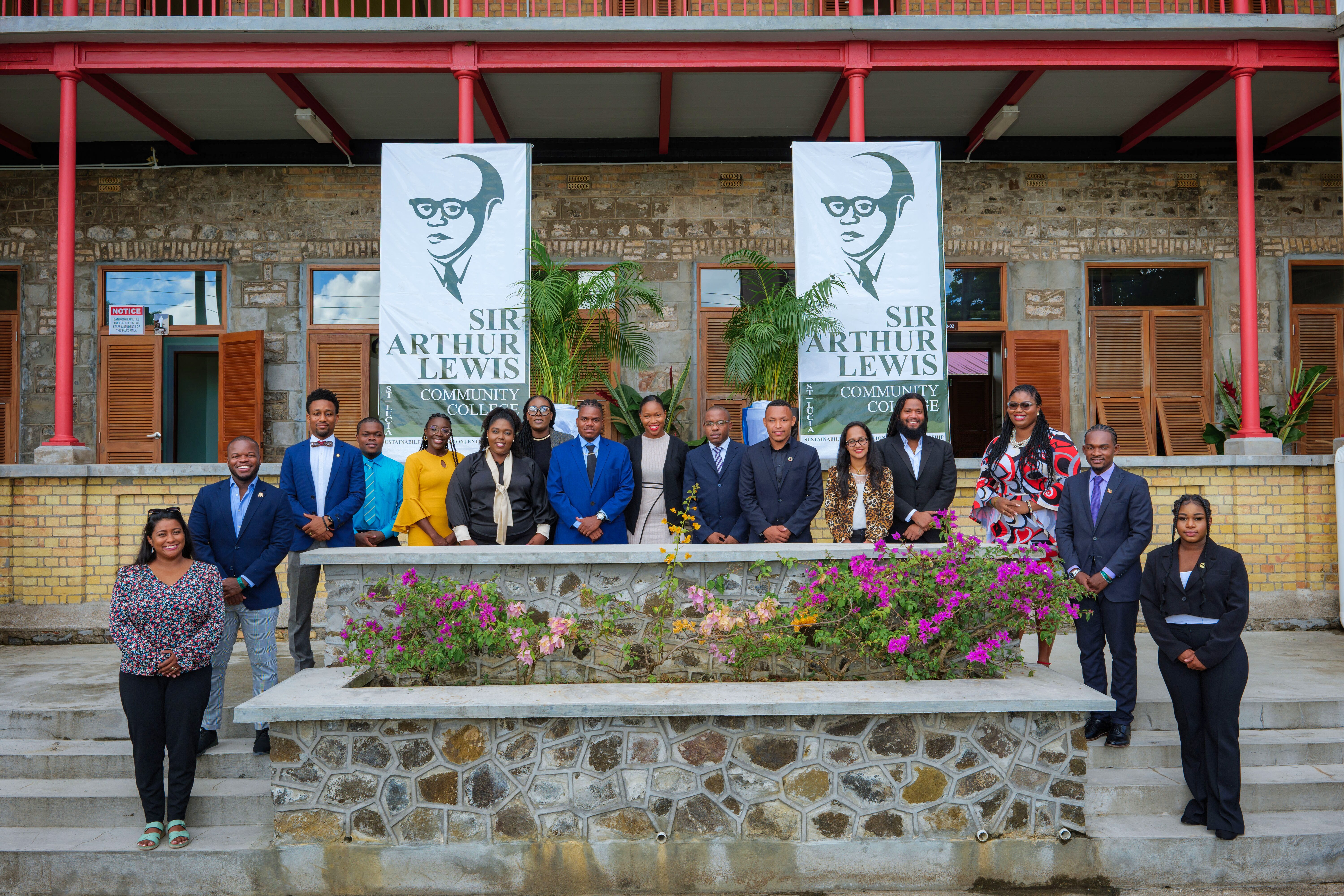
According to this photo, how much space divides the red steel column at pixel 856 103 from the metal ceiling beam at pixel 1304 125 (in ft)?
15.8

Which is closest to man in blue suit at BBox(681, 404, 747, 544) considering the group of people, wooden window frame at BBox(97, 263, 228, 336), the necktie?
the group of people

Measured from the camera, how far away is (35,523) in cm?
711

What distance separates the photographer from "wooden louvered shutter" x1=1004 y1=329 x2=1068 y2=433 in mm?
9750

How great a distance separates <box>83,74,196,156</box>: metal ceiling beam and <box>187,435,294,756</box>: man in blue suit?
5.17 meters

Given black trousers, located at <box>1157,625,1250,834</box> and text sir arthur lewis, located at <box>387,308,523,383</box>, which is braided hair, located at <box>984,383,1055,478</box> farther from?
text sir arthur lewis, located at <box>387,308,523,383</box>

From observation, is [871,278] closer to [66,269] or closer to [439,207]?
[439,207]

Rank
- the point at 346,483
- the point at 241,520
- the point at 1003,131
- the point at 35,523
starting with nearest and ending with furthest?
1. the point at 241,520
2. the point at 346,483
3. the point at 35,523
4. the point at 1003,131

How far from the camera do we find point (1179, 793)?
4.33 metres

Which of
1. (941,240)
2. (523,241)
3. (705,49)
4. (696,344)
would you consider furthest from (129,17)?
(941,240)

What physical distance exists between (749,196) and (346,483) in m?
6.06

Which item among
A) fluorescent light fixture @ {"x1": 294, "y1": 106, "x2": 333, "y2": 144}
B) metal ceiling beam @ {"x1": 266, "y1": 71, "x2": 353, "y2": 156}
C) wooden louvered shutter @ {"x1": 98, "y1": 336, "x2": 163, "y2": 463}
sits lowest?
wooden louvered shutter @ {"x1": 98, "y1": 336, "x2": 163, "y2": 463}

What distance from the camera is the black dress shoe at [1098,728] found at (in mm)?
4680

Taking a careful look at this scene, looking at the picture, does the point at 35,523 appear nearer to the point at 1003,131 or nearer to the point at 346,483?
the point at 346,483

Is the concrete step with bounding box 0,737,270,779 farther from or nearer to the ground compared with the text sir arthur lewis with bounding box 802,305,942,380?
nearer to the ground
